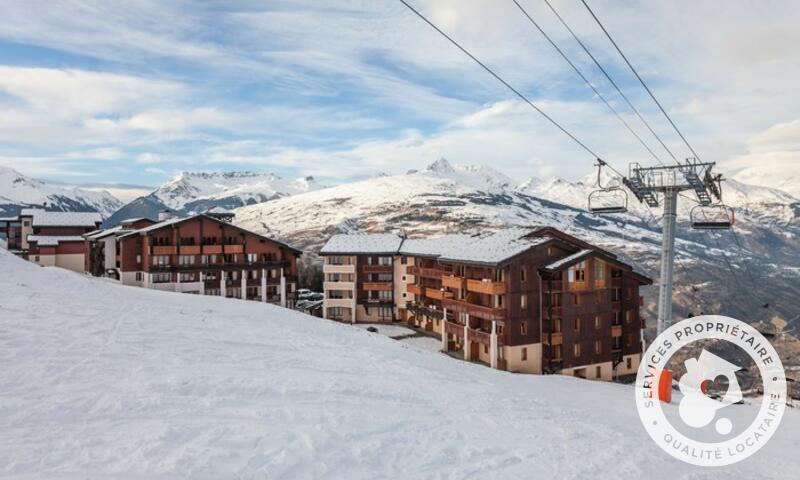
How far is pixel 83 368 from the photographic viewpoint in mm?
15203

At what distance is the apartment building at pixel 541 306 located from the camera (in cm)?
4406

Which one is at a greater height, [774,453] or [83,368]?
[83,368]

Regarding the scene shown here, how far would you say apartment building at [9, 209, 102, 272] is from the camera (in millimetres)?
76750

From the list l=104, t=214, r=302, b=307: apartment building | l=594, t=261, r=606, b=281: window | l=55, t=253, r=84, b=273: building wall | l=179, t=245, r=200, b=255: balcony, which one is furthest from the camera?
l=55, t=253, r=84, b=273: building wall

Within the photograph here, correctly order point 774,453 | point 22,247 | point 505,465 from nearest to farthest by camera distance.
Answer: point 505,465 → point 774,453 → point 22,247

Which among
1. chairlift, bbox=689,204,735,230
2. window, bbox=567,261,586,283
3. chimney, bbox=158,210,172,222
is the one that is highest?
chimney, bbox=158,210,172,222

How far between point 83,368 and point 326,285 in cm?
5525

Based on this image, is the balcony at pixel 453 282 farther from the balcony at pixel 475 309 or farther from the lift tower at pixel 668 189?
the lift tower at pixel 668 189

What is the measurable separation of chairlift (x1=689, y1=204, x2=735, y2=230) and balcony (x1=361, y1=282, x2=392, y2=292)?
1798 inches

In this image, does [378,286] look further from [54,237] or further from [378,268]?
[54,237]

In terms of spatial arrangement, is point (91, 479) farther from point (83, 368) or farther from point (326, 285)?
point (326, 285)

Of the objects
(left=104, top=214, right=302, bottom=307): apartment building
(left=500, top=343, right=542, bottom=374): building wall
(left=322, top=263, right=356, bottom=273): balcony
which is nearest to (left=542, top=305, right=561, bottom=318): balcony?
(left=500, top=343, right=542, bottom=374): building wall

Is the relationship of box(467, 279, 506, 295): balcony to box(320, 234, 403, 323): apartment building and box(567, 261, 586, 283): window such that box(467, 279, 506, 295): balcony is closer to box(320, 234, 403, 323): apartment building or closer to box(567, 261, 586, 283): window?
box(567, 261, 586, 283): window

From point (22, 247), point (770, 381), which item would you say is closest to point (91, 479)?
point (770, 381)
